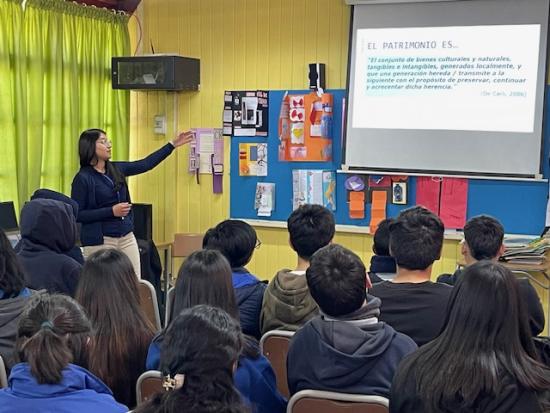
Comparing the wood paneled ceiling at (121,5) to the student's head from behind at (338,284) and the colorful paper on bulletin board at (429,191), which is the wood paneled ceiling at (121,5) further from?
the student's head from behind at (338,284)

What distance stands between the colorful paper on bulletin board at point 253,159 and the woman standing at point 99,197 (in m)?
1.28

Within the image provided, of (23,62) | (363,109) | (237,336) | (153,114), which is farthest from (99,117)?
(237,336)

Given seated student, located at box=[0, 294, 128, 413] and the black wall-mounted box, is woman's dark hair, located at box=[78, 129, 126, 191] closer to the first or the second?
the black wall-mounted box

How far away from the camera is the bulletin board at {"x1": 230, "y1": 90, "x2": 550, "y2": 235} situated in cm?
500

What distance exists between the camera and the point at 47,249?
319 centimetres

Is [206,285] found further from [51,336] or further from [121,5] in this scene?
[121,5]

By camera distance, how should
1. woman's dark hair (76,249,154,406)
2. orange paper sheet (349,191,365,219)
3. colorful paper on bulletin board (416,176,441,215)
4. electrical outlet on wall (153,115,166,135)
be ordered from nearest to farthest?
woman's dark hair (76,249,154,406), colorful paper on bulletin board (416,176,441,215), orange paper sheet (349,191,365,219), electrical outlet on wall (153,115,166,135)

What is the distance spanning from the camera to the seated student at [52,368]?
5.45ft

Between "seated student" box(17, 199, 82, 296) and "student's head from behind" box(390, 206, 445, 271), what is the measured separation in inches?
54.8

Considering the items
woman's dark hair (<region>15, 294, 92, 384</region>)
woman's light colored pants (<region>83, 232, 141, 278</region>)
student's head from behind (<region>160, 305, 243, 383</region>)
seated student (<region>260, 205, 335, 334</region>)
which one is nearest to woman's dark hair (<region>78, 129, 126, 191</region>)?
woman's light colored pants (<region>83, 232, 141, 278</region>)

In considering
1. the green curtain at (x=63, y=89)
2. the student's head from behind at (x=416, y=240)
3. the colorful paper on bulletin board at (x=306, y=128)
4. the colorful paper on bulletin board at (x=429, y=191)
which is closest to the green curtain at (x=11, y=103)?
the green curtain at (x=63, y=89)

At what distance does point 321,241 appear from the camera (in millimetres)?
3207

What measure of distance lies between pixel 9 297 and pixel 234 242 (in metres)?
0.91

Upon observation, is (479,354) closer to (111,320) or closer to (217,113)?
(111,320)
